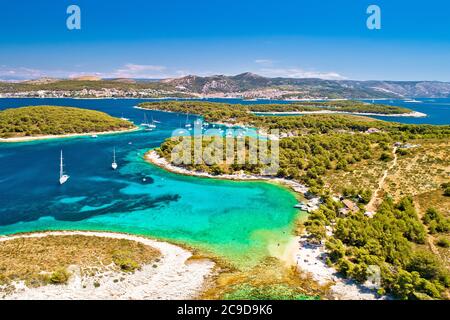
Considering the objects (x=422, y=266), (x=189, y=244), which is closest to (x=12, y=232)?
(x=189, y=244)

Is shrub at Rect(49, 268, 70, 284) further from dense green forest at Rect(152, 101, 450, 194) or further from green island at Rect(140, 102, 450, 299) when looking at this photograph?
dense green forest at Rect(152, 101, 450, 194)

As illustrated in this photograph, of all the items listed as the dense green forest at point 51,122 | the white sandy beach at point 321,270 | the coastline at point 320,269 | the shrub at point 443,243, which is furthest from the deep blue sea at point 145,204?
the dense green forest at point 51,122

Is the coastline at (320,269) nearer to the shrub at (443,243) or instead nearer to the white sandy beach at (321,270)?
the white sandy beach at (321,270)

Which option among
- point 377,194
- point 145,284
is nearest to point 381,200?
point 377,194

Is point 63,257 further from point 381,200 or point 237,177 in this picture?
point 381,200
